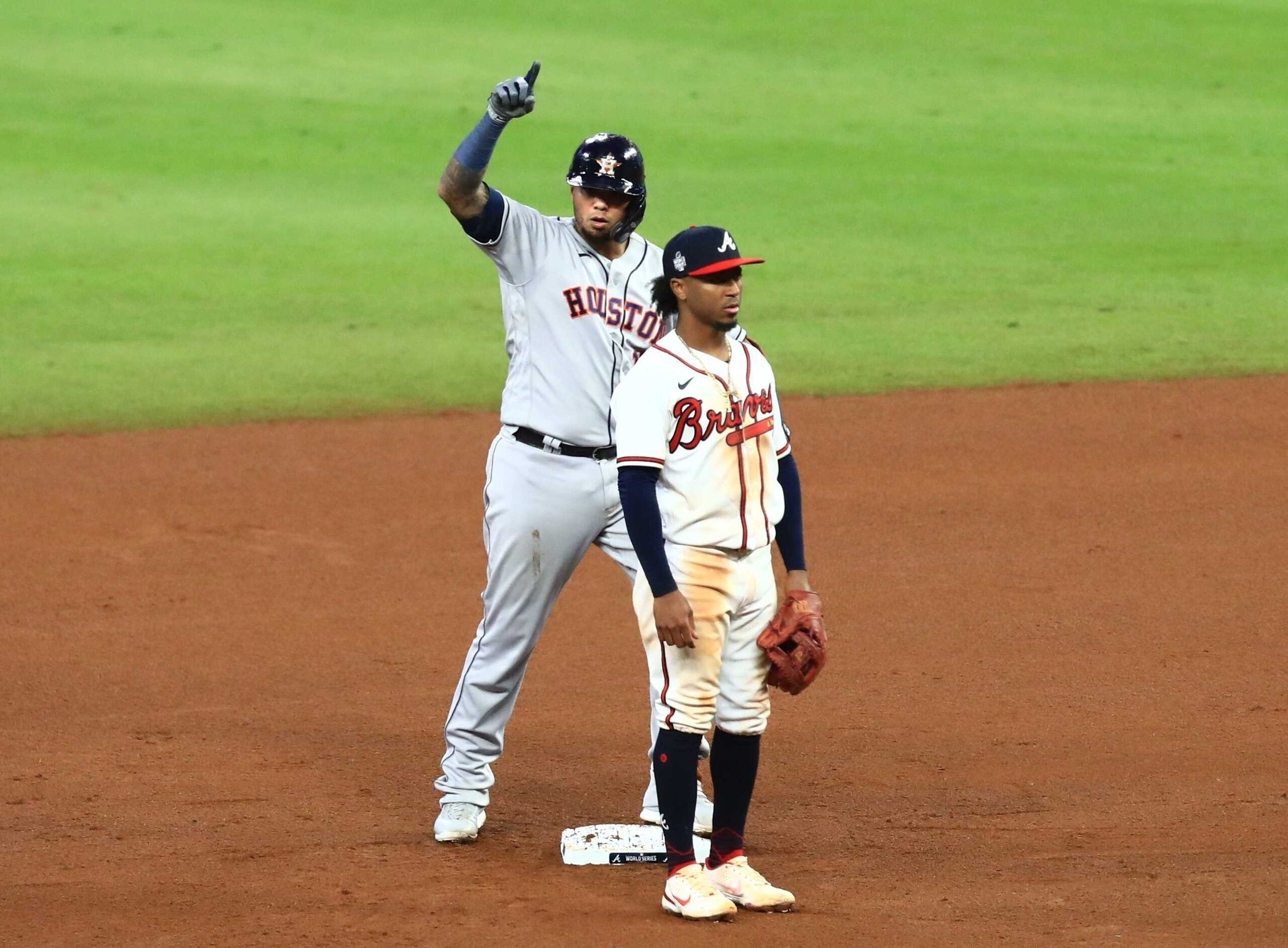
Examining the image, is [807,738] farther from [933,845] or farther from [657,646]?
[657,646]

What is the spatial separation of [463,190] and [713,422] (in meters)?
1.06

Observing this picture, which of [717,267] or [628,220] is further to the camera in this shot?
[628,220]

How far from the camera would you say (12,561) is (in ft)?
25.4

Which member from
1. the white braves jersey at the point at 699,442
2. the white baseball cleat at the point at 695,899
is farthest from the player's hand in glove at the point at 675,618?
the white baseball cleat at the point at 695,899

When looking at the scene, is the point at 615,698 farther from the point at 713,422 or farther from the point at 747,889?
the point at 713,422

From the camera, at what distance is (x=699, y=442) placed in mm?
4277

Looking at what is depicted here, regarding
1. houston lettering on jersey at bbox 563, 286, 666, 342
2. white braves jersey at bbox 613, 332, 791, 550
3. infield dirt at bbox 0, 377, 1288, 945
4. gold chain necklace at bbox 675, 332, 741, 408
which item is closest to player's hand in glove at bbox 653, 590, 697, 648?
white braves jersey at bbox 613, 332, 791, 550

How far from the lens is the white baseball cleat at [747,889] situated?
14.1ft

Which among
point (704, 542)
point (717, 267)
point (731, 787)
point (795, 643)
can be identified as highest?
point (717, 267)

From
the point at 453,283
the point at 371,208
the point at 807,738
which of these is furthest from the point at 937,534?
the point at 371,208

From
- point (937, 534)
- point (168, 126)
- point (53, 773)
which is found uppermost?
point (168, 126)

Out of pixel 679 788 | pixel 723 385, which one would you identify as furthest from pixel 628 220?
pixel 679 788

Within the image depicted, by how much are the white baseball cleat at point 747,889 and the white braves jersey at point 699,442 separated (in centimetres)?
85

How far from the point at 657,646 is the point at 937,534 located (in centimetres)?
392
